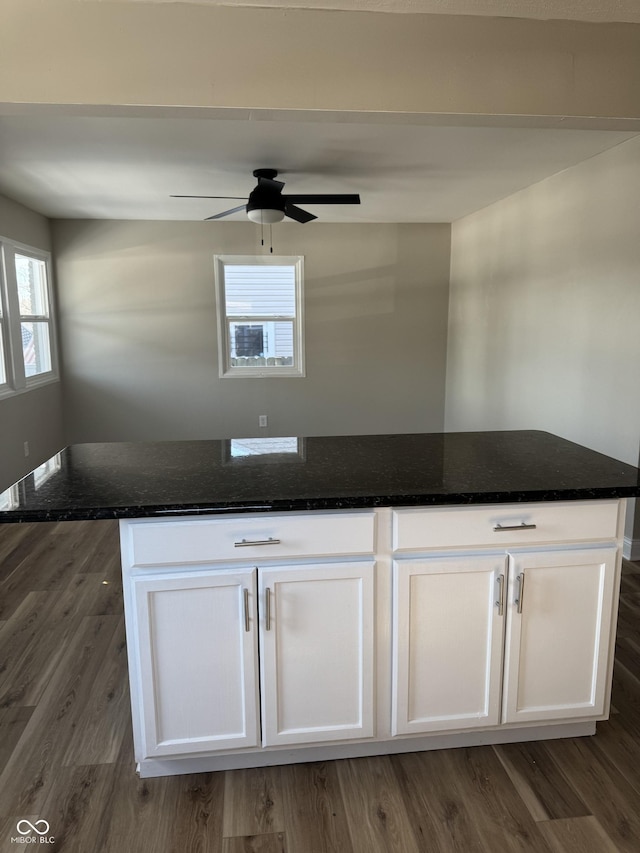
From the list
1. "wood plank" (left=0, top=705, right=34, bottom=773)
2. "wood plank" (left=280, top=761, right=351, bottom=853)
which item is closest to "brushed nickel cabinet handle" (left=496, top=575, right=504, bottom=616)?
"wood plank" (left=280, top=761, right=351, bottom=853)

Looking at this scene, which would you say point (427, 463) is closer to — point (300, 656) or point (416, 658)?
point (416, 658)

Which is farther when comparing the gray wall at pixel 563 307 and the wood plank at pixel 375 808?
the gray wall at pixel 563 307

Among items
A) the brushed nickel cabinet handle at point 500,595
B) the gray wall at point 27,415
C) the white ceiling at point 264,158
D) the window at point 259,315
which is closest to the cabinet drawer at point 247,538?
the brushed nickel cabinet handle at point 500,595

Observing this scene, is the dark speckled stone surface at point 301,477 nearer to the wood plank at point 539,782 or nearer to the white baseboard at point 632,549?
the wood plank at point 539,782

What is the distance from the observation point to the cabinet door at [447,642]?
1.70 metres

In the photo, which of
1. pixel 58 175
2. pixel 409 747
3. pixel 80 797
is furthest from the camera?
pixel 58 175

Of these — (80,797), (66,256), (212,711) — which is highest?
(66,256)

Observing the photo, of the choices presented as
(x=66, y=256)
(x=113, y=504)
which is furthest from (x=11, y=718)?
(x=66, y=256)

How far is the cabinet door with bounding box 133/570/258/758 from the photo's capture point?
1611mm

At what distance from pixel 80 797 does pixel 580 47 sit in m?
2.92

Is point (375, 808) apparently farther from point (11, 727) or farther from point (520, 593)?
point (11, 727)

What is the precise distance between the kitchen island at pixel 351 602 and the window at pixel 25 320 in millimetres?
3079

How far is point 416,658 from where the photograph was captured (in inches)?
68.4

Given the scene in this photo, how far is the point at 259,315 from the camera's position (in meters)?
5.75
